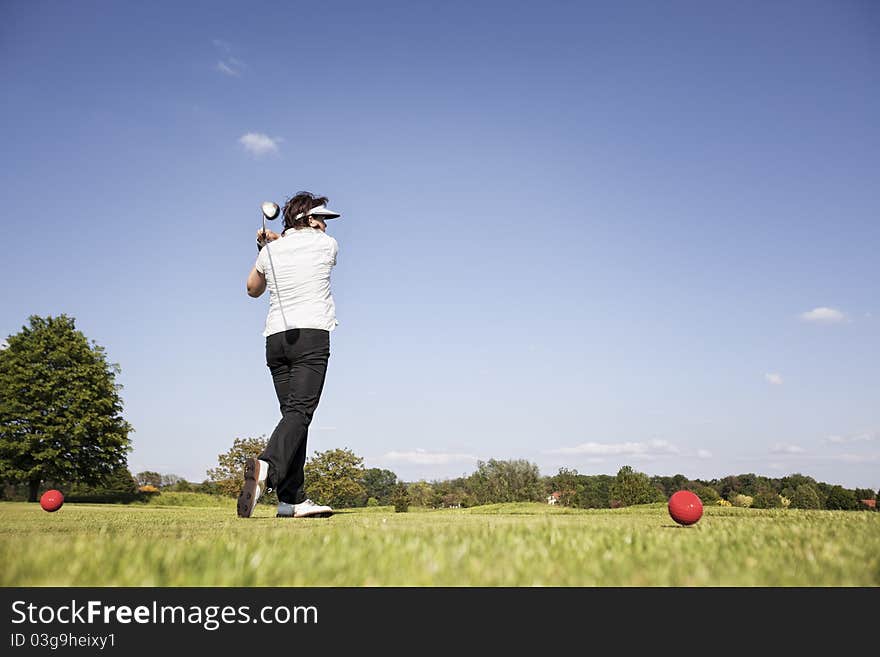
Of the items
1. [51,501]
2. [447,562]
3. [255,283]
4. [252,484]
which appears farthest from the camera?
[51,501]

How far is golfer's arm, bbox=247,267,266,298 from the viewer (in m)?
7.21

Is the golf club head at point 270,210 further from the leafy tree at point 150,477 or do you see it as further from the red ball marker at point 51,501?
the leafy tree at point 150,477

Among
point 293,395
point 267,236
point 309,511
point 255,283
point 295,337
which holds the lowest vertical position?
point 309,511

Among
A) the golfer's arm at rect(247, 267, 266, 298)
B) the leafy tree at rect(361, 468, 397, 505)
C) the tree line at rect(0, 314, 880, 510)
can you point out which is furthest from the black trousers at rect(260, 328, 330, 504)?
the leafy tree at rect(361, 468, 397, 505)

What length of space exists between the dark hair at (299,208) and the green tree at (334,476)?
36.6 meters

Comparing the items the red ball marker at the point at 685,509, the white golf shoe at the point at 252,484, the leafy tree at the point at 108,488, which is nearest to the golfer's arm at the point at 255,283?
the white golf shoe at the point at 252,484

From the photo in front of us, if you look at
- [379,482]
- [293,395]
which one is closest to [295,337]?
[293,395]

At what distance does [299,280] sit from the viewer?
22.3 feet

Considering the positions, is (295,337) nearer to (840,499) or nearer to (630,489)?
(840,499)

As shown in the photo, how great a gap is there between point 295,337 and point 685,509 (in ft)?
14.4
